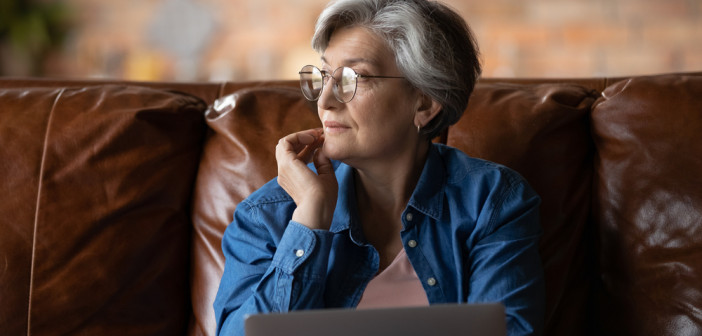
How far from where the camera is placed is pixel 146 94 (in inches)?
70.6

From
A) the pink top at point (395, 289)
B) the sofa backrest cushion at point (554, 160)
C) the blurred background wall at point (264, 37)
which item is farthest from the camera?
the blurred background wall at point (264, 37)

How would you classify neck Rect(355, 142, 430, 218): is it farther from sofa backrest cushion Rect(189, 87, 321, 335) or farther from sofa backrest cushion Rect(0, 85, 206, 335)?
sofa backrest cushion Rect(0, 85, 206, 335)

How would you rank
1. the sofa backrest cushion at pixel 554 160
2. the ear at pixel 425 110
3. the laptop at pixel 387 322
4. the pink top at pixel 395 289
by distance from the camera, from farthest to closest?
1. the sofa backrest cushion at pixel 554 160
2. the ear at pixel 425 110
3. the pink top at pixel 395 289
4. the laptop at pixel 387 322

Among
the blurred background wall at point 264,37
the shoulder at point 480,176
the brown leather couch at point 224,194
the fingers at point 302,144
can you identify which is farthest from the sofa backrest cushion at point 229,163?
the blurred background wall at point 264,37

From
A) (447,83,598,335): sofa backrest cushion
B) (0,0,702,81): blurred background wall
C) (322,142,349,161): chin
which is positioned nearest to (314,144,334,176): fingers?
(322,142,349,161): chin

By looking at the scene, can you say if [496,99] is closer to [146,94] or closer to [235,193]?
[235,193]

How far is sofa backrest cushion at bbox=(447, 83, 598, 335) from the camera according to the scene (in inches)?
64.6

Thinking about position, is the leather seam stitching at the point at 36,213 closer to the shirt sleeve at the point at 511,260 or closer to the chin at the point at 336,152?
the chin at the point at 336,152

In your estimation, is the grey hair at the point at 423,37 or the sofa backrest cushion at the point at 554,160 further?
the sofa backrest cushion at the point at 554,160

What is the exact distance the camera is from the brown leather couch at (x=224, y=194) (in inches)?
62.5

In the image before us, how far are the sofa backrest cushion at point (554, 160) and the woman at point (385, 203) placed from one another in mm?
174

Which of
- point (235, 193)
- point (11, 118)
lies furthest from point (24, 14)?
point (235, 193)

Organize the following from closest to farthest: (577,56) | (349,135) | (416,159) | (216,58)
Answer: (349,135) → (416,159) → (577,56) → (216,58)

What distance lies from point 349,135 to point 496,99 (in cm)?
49
